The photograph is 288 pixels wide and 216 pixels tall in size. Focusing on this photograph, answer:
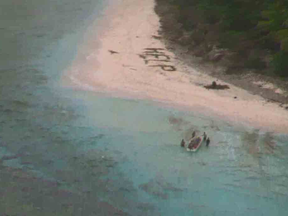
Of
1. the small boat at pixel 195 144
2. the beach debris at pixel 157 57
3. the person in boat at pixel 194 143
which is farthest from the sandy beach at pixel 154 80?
the person in boat at pixel 194 143

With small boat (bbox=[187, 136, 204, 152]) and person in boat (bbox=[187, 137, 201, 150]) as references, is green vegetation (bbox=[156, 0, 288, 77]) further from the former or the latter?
person in boat (bbox=[187, 137, 201, 150])

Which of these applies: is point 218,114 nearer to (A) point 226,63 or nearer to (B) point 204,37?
(A) point 226,63

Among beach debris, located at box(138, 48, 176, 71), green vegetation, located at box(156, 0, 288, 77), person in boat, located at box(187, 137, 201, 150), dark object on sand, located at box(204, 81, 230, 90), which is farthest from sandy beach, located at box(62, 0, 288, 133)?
person in boat, located at box(187, 137, 201, 150)

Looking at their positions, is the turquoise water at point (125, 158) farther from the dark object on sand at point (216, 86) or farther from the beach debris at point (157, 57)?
the beach debris at point (157, 57)

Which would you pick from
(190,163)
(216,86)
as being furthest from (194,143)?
(216,86)

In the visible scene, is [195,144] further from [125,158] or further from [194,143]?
[125,158]

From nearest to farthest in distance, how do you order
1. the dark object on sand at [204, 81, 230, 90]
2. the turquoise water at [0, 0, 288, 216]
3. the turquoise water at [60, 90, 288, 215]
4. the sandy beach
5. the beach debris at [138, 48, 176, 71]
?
the turquoise water at [0, 0, 288, 216] < the turquoise water at [60, 90, 288, 215] < the sandy beach < the dark object on sand at [204, 81, 230, 90] < the beach debris at [138, 48, 176, 71]

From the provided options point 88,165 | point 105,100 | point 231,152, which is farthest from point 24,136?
point 231,152
